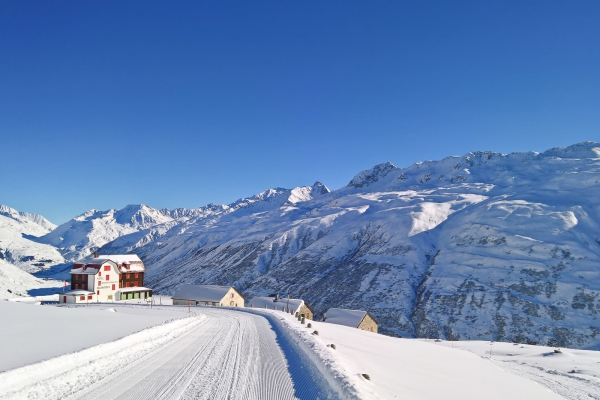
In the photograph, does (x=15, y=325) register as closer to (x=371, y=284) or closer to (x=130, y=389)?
(x=130, y=389)

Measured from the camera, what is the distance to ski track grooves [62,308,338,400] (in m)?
10.7

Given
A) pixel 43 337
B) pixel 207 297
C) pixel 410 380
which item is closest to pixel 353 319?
pixel 207 297

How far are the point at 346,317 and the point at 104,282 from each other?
5758 centimetres

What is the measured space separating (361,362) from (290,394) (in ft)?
19.3

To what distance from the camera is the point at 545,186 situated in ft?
472

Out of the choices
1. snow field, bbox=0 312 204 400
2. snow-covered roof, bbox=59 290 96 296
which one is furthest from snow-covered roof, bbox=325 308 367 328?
snow-covered roof, bbox=59 290 96 296

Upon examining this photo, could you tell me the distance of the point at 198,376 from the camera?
12508mm

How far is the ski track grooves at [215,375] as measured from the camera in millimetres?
10734

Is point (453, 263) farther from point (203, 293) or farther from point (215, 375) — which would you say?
point (215, 375)

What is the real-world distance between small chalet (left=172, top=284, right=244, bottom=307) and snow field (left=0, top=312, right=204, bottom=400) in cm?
5666

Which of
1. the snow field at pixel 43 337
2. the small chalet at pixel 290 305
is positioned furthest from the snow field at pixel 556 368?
the small chalet at pixel 290 305

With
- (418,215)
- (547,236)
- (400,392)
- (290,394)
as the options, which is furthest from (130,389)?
(418,215)

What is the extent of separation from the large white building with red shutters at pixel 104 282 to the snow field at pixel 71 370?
72375 millimetres

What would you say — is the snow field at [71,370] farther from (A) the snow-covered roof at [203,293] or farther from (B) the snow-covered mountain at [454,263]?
(B) the snow-covered mountain at [454,263]
